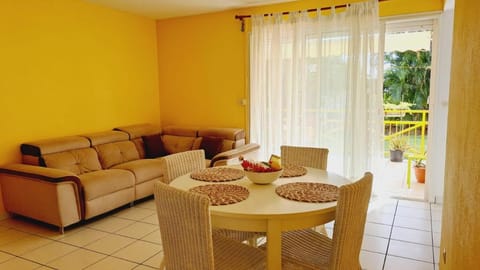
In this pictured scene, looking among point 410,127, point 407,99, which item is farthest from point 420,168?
point 407,99

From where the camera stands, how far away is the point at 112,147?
445 cm

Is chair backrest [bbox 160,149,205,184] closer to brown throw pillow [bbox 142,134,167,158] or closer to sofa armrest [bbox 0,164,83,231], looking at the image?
sofa armrest [bbox 0,164,83,231]

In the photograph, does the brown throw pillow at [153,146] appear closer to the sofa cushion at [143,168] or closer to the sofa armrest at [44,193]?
the sofa cushion at [143,168]

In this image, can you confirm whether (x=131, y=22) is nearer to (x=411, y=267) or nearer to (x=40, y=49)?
(x=40, y=49)

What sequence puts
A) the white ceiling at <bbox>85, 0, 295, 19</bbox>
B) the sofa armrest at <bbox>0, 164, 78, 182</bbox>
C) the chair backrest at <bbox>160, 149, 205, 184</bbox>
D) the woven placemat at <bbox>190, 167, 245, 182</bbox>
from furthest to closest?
the white ceiling at <bbox>85, 0, 295, 19</bbox>, the sofa armrest at <bbox>0, 164, 78, 182</bbox>, the chair backrest at <bbox>160, 149, 205, 184</bbox>, the woven placemat at <bbox>190, 167, 245, 182</bbox>

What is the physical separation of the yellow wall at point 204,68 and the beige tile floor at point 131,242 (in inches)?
78.9

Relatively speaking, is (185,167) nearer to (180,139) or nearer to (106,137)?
(106,137)

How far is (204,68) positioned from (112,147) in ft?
6.15

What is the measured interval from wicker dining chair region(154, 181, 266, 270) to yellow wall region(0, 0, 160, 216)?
2.98 meters

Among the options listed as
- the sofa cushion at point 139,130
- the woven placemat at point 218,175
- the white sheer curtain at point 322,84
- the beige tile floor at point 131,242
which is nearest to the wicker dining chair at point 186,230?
the woven placemat at point 218,175

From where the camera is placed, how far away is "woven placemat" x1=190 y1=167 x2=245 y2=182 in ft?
8.02

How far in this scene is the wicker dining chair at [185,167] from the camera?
235 cm

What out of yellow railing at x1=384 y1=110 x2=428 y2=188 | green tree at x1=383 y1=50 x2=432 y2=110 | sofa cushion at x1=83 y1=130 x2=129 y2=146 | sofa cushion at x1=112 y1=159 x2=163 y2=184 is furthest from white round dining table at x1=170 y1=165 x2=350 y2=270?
yellow railing at x1=384 y1=110 x2=428 y2=188

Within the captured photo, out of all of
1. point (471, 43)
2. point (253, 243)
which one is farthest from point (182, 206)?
point (471, 43)
